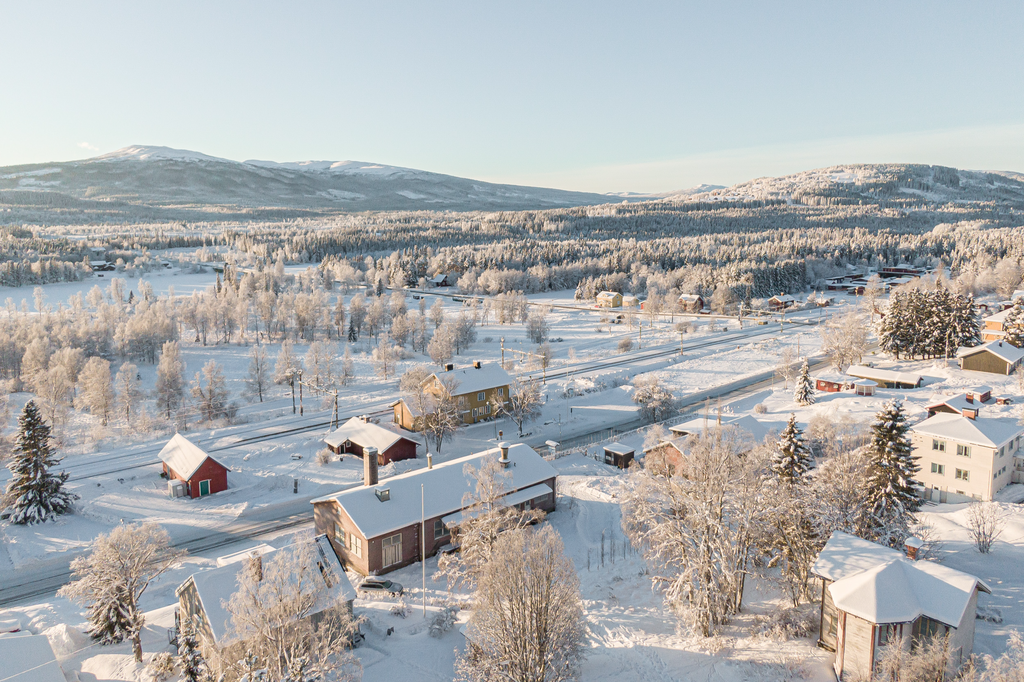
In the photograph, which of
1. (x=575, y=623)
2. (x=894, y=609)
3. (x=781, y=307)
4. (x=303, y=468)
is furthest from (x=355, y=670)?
(x=781, y=307)

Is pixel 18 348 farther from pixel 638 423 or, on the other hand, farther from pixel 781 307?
pixel 781 307

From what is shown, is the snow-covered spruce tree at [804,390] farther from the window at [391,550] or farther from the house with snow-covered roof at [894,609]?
the window at [391,550]

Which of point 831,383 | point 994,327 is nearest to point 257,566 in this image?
point 831,383

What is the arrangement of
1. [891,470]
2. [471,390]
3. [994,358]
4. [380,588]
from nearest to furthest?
[380,588], [891,470], [471,390], [994,358]

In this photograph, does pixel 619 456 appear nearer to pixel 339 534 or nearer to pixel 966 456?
pixel 966 456

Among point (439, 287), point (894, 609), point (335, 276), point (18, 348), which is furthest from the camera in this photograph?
point (439, 287)

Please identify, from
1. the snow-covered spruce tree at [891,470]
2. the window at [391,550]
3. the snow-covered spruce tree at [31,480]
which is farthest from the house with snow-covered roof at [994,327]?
the snow-covered spruce tree at [31,480]

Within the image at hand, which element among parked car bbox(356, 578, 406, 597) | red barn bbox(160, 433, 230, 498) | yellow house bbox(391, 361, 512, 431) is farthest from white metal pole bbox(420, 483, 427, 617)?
yellow house bbox(391, 361, 512, 431)
